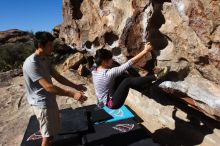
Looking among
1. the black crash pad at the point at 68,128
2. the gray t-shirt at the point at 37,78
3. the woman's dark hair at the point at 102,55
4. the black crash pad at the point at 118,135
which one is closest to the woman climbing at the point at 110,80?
the woman's dark hair at the point at 102,55

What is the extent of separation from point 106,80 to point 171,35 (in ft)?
5.17

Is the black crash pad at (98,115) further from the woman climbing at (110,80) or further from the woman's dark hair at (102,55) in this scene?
the woman's dark hair at (102,55)

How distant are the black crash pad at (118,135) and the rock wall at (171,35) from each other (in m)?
1.03

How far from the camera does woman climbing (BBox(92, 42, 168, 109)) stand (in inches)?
223

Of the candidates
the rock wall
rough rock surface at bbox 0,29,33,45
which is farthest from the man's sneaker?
rough rock surface at bbox 0,29,33,45

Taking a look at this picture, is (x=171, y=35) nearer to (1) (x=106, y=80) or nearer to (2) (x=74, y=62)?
(1) (x=106, y=80)

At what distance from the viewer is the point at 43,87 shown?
491 centimetres

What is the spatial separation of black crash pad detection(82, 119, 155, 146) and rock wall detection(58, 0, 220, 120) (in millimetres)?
1033

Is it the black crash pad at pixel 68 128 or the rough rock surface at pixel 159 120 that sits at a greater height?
the black crash pad at pixel 68 128

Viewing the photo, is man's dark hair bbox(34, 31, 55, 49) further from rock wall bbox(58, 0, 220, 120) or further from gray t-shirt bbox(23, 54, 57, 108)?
rock wall bbox(58, 0, 220, 120)

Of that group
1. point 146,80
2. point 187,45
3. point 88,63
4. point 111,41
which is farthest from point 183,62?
point 88,63

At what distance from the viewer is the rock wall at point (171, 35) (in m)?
5.28

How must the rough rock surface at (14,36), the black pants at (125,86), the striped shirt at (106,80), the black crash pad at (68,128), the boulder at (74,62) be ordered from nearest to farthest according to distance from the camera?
the striped shirt at (106,80) < the black pants at (125,86) < the black crash pad at (68,128) < the boulder at (74,62) < the rough rock surface at (14,36)

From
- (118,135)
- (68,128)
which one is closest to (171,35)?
(118,135)
